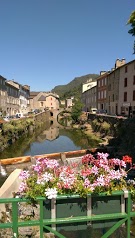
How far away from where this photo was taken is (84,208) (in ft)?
12.6

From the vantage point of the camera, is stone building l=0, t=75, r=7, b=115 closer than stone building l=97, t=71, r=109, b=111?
Yes

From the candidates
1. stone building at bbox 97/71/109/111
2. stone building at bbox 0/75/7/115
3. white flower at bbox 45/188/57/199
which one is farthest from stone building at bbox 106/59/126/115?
white flower at bbox 45/188/57/199

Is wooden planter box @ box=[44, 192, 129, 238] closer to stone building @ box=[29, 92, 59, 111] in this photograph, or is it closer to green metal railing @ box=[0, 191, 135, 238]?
green metal railing @ box=[0, 191, 135, 238]

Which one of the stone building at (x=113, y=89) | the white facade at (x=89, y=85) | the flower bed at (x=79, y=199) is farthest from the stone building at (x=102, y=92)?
the flower bed at (x=79, y=199)

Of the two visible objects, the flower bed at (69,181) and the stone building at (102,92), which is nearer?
the flower bed at (69,181)

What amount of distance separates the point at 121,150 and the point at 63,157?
5583 mm

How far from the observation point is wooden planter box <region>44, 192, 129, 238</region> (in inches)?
148

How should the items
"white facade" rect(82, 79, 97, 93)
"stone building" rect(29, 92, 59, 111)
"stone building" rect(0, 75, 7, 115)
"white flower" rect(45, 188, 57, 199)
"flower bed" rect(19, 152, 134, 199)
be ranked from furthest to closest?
"stone building" rect(29, 92, 59, 111), "white facade" rect(82, 79, 97, 93), "stone building" rect(0, 75, 7, 115), "flower bed" rect(19, 152, 134, 199), "white flower" rect(45, 188, 57, 199)

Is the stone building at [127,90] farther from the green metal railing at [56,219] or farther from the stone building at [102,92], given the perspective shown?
the green metal railing at [56,219]

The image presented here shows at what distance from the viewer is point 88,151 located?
75.3ft

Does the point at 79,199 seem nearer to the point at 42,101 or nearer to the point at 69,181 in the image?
the point at 69,181

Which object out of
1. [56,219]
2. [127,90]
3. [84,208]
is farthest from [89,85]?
[56,219]

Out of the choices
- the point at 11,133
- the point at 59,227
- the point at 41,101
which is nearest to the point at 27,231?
the point at 59,227

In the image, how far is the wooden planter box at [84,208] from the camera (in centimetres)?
377
